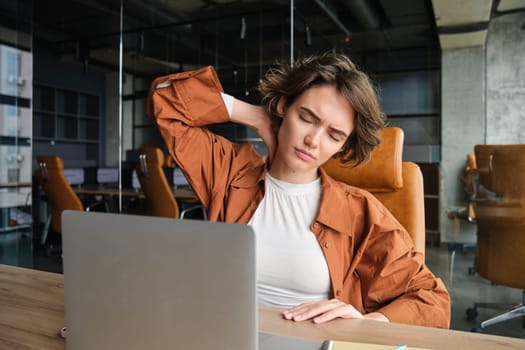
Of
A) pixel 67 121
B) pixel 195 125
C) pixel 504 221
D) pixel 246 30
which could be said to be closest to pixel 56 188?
pixel 67 121

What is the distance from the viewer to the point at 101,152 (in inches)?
178

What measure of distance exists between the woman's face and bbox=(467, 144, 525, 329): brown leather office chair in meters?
1.82

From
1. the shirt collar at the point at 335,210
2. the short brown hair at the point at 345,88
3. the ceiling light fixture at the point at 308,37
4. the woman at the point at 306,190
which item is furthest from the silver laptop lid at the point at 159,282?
the ceiling light fixture at the point at 308,37

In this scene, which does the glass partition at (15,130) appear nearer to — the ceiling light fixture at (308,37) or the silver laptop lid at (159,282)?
the ceiling light fixture at (308,37)

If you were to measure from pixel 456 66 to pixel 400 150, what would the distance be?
184 cm

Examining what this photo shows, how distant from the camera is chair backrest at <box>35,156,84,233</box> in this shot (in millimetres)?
4129

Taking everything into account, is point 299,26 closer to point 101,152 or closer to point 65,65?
point 101,152

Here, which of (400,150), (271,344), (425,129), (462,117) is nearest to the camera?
(271,344)

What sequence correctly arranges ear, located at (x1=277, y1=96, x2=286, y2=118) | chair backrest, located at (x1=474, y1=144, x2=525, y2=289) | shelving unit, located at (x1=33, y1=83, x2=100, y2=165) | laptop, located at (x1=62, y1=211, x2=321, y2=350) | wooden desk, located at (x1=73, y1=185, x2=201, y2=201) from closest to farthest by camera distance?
1. laptop, located at (x1=62, y1=211, x2=321, y2=350)
2. ear, located at (x1=277, y1=96, x2=286, y2=118)
3. chair backrest, located at (x1=474, y1=144, x2=525, y2=289)
4. wooden desk, located at (x1=73, y1=185, x2=201, y2=201)
5. shelving unit, located at (x1=33, y1=83, x2=100, y2=165)

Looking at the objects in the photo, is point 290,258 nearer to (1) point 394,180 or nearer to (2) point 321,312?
(2) point 321,312

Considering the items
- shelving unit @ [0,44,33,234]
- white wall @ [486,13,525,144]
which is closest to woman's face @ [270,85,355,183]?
white wall @ [486,13,525,144]

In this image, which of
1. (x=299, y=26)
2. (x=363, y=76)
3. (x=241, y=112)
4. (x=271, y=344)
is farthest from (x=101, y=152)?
(x=271, y=344)

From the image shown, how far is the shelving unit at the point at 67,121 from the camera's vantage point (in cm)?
448

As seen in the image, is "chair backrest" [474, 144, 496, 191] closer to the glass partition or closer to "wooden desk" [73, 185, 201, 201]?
"wooden desk" [73, 185, 201, 201]
